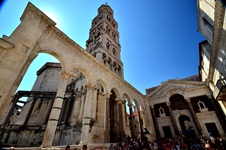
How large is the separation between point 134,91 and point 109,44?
10062mm

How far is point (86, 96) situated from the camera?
372 inches

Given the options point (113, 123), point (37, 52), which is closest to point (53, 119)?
Result: point (37, 52)

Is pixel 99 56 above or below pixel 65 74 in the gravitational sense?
above

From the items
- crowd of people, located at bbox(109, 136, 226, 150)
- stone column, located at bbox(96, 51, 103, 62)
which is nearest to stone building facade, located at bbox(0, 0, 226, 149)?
stone column, located at bbox(96, 51, 103, 62)

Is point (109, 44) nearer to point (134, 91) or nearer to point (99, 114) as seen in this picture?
point (134, 91)

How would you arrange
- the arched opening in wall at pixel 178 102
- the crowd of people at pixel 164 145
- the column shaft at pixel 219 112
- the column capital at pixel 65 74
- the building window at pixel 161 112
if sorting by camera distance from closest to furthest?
the crowd of people at pixel 164 145 → the column capital at pixel 65 74 → the column shaft at pixel 219 112 → the arched opening in wall at pixel 178 102 → the building window at pixel 161 112

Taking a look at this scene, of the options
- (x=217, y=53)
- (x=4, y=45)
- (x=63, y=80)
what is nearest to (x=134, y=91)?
(x=217, y=53)

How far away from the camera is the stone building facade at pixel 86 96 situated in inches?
231

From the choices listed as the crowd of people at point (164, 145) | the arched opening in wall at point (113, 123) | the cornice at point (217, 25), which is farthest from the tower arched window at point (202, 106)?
the arched opening in wall at point (113, 123)

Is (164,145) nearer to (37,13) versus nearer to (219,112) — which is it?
(219,112)

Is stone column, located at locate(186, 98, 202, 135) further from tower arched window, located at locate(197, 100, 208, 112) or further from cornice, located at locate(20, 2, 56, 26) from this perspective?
cornice, located at locate(20, 2, 56, 26)

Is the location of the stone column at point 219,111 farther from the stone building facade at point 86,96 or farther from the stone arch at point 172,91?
the stone arch at point 172,91

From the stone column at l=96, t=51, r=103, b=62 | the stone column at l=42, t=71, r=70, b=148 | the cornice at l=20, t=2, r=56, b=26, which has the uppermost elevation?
the stone column at l=96, t=51, r=103, b=62

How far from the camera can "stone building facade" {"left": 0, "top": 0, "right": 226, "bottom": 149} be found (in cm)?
588
